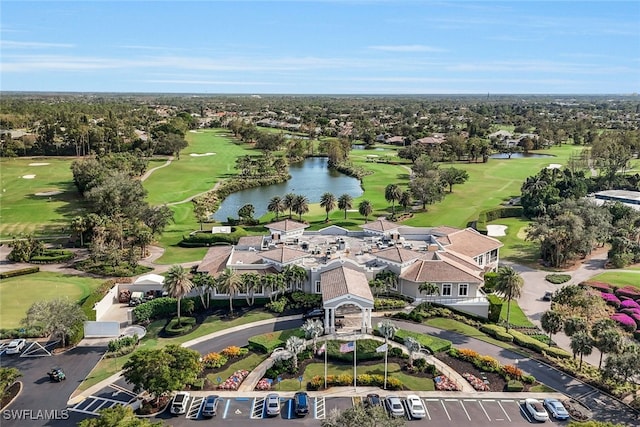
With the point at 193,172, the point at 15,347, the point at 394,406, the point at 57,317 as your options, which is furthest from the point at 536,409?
the point at 193,172

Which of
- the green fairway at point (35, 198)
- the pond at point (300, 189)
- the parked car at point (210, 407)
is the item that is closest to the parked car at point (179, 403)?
the parked car at point (210, 407)

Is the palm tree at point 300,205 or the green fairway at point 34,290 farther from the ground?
the palm tree at point 300,205

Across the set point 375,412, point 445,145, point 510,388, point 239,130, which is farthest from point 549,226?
point 239,130

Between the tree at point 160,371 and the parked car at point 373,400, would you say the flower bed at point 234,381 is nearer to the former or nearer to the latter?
the tree at point 160,371

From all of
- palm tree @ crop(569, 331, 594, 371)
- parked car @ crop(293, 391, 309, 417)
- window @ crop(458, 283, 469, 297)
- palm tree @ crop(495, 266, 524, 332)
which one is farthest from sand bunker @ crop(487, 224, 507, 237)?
parked car @ crop(293, 391, 309, 417)

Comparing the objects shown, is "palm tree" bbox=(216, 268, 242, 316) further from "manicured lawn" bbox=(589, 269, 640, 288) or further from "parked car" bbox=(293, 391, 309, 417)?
"manicured lawn" bbox=(589, 269, 640, 288)

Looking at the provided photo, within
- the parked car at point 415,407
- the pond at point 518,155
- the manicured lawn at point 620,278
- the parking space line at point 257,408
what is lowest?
the parking space line at point 257,408

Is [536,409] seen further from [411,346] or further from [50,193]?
[50,193]

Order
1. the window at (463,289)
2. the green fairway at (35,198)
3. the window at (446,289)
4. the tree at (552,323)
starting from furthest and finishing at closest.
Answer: the green fairway at (35,198), the window at (446,289), the window at (463,289), the tree at (552,323)
